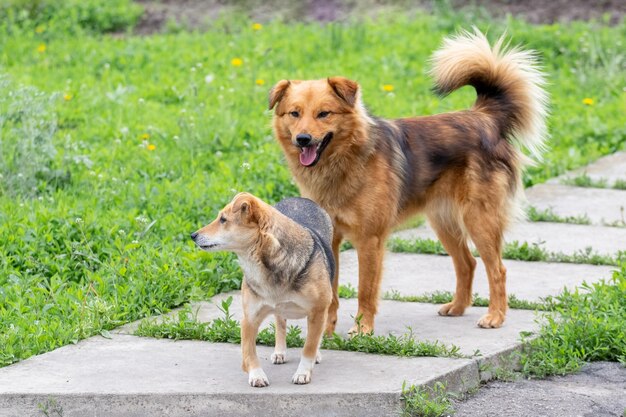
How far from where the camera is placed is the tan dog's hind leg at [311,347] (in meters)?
4.95

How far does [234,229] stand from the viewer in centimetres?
480

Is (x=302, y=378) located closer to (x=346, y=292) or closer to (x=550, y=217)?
(x=346, y=292)

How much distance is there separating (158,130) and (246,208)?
4.64 metres

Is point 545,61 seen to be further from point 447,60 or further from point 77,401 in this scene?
point 77,401

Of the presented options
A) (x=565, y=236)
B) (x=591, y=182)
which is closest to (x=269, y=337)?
(x=565, y=236)

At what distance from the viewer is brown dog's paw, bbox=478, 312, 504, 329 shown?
591cm

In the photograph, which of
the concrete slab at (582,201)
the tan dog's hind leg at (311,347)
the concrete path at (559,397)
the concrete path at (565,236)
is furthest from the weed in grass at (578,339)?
the concrete slab at (582,201)

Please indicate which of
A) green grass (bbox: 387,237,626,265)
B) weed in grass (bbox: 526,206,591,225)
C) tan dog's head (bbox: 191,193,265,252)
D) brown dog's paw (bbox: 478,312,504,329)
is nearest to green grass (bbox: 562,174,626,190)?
weed in grass (bbox: 526,206,591,225)

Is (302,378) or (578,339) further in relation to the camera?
(578,339)

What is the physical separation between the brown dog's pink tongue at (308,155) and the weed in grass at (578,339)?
1.47 metres

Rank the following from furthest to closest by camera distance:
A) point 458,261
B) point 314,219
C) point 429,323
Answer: point 458,261
point 429,323
point 314,219

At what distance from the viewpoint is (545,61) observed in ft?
39.9

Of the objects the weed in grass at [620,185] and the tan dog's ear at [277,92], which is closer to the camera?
the tan dog's ear at [277,92]

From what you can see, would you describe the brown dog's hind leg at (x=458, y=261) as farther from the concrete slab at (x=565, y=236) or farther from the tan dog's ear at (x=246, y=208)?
the tan dog's ear at (x=246, y=208)
